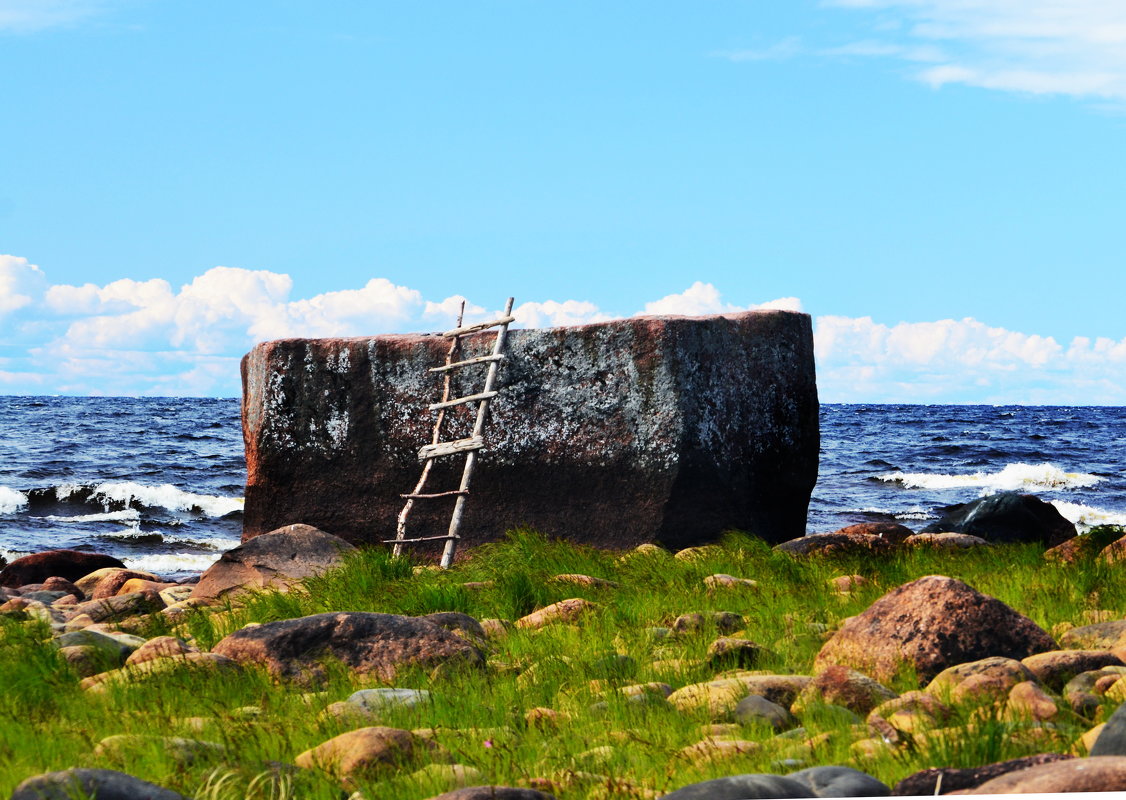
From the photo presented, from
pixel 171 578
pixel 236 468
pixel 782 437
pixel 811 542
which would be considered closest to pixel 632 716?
pixel 811 542

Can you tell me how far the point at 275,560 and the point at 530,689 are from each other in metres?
4.44

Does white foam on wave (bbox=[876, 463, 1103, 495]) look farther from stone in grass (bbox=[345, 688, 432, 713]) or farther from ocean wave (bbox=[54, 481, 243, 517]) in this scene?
stone in grass (bbox=[345, 688, 432, 713])

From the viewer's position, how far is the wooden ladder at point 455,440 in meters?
8.58

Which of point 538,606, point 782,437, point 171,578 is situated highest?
point 782,437

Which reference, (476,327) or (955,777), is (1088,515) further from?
(955,777)

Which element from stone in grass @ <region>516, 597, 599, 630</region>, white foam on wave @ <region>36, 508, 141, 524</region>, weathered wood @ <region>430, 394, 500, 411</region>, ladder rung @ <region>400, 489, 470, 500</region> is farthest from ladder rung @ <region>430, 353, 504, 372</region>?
white foam on wave @ <region>36, 508, 141, 524</region>

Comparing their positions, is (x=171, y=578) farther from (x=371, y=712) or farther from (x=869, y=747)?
(x=869, y=747)

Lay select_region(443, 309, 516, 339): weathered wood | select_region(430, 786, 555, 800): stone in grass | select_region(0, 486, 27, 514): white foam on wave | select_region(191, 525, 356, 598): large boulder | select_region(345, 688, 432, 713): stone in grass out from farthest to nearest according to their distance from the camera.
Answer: select_region(0, 486, 27, 514): white foam on wave → select_region(443, 309, 516, 339): weathered wood → select_region(191, 525, 356, 598): large boulder → select_region(345, 688, 432, 713): stone in grass → select_region(430, 786, 555, 800): stone in grass

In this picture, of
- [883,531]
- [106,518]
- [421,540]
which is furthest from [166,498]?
[883,531]

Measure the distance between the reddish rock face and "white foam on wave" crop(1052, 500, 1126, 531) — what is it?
7.83m

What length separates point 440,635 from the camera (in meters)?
4.52

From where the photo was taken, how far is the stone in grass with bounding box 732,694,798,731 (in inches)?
133

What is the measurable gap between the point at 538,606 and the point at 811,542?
254 cm

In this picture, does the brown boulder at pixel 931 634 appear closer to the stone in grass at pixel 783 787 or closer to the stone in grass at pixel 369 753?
the stone in grass at pixel 783 787
